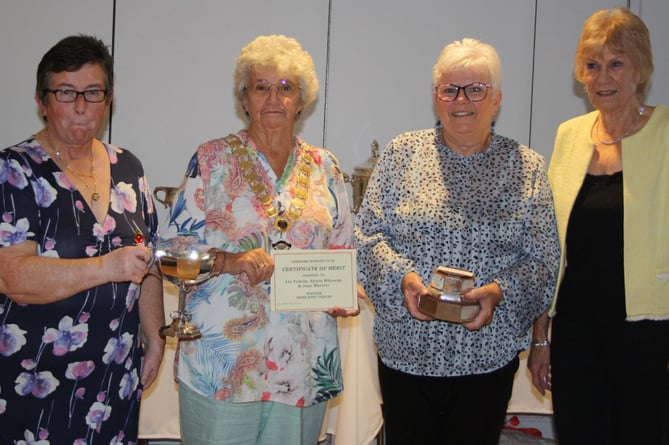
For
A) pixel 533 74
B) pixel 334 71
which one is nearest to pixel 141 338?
pixel 334 71

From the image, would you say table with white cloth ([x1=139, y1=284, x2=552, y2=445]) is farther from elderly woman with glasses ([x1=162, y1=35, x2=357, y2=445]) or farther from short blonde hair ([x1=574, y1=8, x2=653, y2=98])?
short blonde hair ([x1=574, y1=8, x2=653, y2=98])

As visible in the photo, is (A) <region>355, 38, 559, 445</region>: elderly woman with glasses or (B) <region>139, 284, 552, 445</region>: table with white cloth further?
(B) <region>139, 284, 552, 445</region>: table with white cloth

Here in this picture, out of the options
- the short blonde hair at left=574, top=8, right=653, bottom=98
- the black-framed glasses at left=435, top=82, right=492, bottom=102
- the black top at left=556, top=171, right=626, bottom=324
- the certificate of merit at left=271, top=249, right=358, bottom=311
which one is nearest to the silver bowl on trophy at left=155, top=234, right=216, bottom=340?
the certificate of merit at left=271, top=249, right=358, bottom=311

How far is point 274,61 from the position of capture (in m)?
2.23

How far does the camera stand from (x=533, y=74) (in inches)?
185

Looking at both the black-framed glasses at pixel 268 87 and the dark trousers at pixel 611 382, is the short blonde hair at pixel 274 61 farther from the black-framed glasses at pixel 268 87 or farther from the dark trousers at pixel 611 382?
the dark trousers at pixel 611 382

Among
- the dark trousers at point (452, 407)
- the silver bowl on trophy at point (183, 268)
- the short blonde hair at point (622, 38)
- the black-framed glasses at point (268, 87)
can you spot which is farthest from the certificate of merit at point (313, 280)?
the short blonde hair at point (622, 38)

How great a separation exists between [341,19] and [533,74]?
141 centimetres

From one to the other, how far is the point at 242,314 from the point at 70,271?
0.57 m

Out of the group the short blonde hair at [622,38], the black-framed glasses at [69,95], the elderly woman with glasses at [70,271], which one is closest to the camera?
the elderly woman with glasses at [70,271]

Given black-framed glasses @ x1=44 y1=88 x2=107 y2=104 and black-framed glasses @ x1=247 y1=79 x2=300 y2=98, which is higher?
black-framed glasses @ x1=247 y1=79 x2=300 y2=98

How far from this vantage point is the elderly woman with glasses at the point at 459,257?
216cm

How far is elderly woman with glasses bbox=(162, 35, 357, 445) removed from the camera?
212cm

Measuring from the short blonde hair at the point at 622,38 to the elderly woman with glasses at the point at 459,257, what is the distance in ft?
1.41
